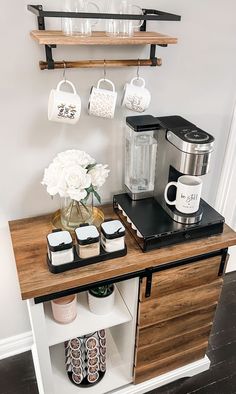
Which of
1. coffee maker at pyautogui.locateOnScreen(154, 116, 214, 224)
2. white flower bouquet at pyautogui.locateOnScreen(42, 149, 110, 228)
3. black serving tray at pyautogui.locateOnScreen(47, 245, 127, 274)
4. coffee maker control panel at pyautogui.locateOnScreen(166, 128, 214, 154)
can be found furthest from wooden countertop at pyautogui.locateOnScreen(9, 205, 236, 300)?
coffee maker control panel at pyautogui.locateOnScreen(166, 128, 214, 154)

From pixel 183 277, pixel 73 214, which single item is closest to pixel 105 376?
pixel 183 277

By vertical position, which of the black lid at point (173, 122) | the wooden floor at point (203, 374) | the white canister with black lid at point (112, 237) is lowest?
the wooden floor at point (203, 374)

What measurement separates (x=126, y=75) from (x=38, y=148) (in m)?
0.45

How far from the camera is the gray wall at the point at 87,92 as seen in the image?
1207 mm

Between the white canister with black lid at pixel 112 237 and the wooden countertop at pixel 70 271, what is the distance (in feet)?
0.16

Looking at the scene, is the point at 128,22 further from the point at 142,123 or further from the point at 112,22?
the point at 142,123

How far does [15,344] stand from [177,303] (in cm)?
95

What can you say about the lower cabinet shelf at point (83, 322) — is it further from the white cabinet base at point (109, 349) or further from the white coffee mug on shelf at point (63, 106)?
the white coffee mug on shelf at point (63, 106)

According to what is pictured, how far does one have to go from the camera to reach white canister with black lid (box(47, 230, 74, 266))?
44.4 inches

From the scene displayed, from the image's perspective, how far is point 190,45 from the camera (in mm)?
1398

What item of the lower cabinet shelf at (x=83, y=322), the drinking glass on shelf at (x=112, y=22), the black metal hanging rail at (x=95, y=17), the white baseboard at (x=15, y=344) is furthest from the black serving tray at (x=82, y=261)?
the white baseboard at (x=15, y=344)

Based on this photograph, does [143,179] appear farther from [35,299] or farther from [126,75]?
[35,299]

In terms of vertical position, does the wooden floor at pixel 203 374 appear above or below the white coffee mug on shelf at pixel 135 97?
below

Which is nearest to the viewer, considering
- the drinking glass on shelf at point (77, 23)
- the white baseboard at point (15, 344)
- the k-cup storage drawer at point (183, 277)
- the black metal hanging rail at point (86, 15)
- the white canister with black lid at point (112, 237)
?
the black metal hanging rail at point (86, 15)
